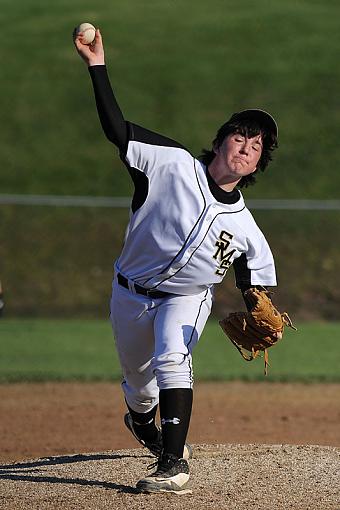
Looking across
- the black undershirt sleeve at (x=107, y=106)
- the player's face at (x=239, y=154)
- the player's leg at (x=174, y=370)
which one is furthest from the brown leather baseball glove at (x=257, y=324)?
the black undershirt sleeve at (x=107, y=106)

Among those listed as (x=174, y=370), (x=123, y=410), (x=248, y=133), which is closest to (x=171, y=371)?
(x=174, y=370)

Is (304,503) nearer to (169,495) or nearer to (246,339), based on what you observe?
(169,495)

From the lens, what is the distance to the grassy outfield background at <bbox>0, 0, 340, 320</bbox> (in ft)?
45.1

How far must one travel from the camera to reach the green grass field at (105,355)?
31.8ft

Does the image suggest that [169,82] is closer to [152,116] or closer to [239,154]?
[152,116]

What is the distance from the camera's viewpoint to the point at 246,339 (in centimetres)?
471

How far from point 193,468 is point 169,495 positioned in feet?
2.24

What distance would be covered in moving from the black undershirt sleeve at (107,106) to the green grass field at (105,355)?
5.33 m

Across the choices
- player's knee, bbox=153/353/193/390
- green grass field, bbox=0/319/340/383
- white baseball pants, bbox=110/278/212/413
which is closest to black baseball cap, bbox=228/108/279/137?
white baseball pants, bbox=110/278/212/413

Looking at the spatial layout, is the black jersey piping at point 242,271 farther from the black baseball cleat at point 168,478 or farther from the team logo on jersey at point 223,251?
the black baseball cleat at point 168,478

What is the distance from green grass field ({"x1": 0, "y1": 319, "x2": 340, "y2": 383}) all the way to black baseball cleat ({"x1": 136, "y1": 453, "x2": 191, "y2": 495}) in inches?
204

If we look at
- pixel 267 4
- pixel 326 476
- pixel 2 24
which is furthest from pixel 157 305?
pixel 267 4

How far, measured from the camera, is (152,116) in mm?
19719

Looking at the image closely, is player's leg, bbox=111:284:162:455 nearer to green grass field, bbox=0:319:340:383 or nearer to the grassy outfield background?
→ green grass field, bbox=0:319:340:383
